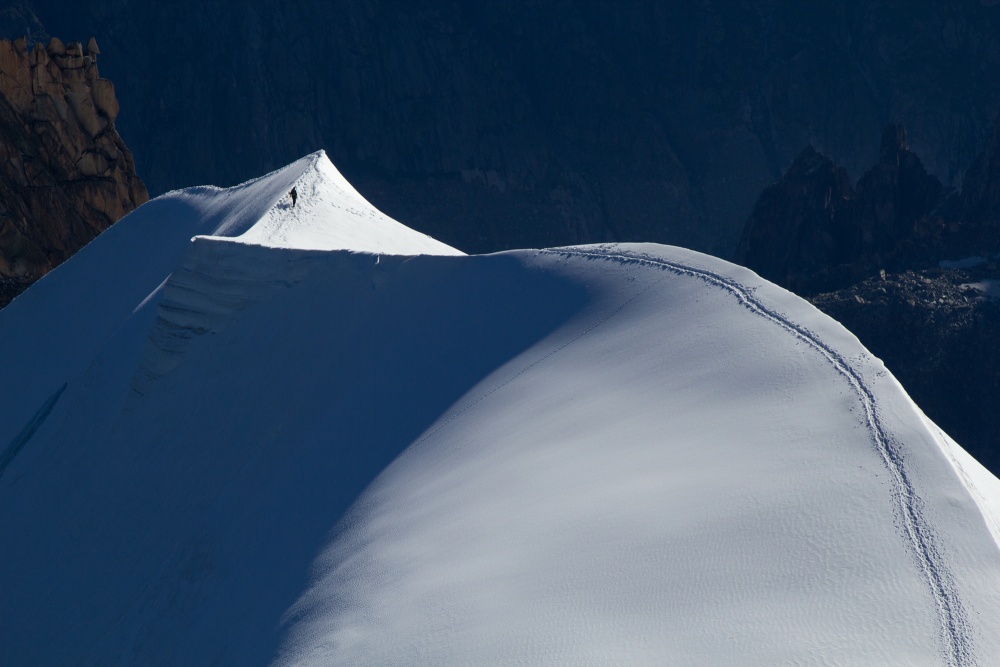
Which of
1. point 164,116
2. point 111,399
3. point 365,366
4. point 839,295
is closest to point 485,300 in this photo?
point 365,366

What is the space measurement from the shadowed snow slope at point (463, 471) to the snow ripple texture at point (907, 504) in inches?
0.7

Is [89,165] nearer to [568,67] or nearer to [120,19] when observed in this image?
[120,19]

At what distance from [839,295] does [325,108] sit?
42209 mm

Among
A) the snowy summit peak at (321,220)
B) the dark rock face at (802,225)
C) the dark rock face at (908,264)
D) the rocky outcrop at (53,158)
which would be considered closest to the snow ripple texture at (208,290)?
the snowy summit peak at (321,220)

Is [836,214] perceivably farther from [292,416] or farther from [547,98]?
[292,416]

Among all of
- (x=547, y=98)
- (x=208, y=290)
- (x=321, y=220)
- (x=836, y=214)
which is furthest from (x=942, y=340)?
(x=547, y=98)

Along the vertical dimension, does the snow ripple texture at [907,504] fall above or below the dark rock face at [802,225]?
below

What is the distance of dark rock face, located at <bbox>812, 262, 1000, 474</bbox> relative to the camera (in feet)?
117

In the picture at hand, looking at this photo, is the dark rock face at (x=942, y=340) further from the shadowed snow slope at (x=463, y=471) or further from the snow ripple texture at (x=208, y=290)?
the snow ripple texture at (x=208, y=290)

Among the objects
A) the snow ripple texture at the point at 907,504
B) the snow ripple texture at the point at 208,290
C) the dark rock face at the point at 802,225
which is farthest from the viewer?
the dark rock face at the point at 802,225

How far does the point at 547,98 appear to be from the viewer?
76.8 meters

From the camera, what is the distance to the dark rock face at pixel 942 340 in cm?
3556

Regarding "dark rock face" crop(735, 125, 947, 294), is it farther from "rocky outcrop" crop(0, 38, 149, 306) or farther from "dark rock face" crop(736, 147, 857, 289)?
"rocky outcrop" crop(0, 38, 149, 306)

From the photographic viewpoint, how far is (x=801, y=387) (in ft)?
26.0
